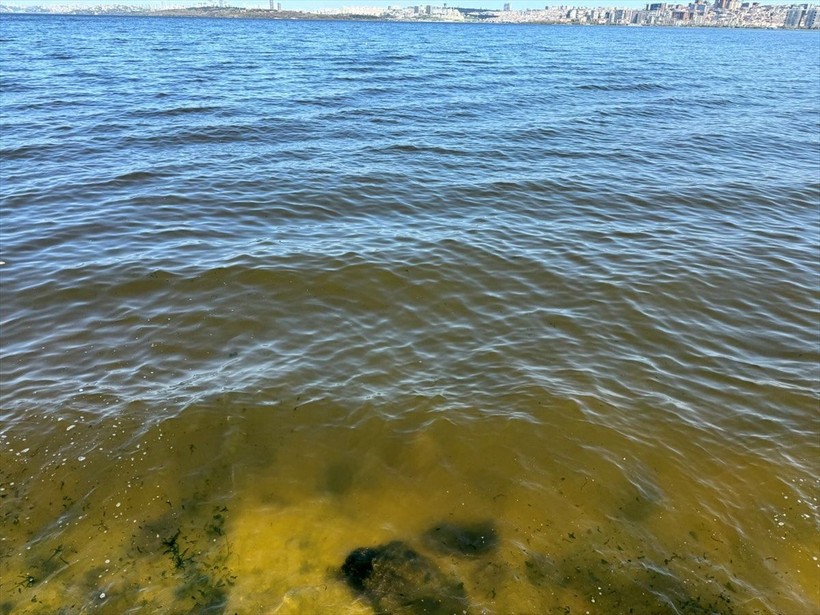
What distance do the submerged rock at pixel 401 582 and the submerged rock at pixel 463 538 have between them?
290 mm

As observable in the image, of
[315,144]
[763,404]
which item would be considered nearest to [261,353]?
[763,404]

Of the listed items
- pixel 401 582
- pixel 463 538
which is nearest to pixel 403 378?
pixel 463 538

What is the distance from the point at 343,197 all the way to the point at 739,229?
12655 millimetres

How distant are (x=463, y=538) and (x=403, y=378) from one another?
10.9ft

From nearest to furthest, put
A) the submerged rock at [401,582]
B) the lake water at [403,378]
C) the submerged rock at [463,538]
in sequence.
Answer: the submerged rock at [401,582] < the lake water at [403,378] < the submerged rock at [463,538]

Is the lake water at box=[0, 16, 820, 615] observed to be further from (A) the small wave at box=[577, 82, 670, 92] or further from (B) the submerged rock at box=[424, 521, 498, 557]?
(A) the small wave at box=[577, 82, 670, 92]

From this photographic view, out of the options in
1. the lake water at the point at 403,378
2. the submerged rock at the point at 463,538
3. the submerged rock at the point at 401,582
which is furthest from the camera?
the submerged rock at the point at 463,538

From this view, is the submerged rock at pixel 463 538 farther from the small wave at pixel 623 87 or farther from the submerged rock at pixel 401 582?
the small wave at pixel 623 87

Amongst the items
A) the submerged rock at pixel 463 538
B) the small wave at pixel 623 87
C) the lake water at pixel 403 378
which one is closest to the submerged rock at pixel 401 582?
the lake water at pixel 403 378

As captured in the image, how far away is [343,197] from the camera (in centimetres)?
1745

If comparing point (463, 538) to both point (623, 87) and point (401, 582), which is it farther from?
point (623, 87)

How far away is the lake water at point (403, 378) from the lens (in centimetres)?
603

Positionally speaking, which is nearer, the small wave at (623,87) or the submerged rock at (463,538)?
the submerged rock at (463,538)

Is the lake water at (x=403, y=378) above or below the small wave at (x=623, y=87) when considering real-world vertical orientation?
above
